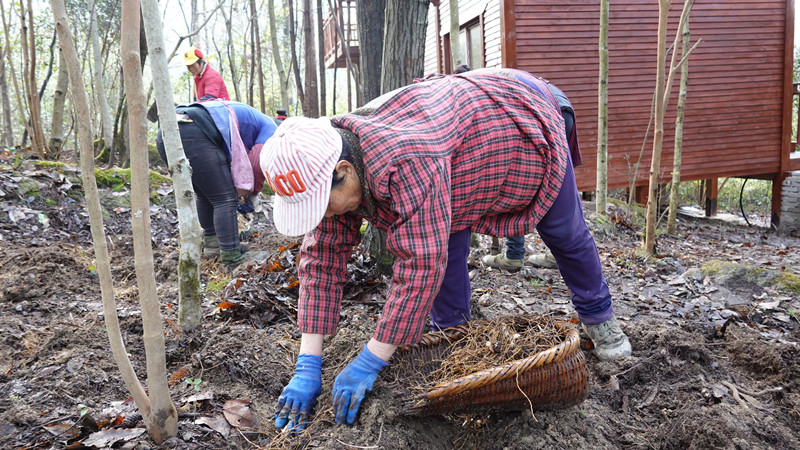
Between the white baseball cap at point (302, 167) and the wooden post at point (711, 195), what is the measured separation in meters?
11.9

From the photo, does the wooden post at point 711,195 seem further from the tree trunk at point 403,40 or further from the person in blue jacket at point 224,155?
the person in blue jacket at point 224,155

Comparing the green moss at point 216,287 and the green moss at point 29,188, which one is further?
the green moss at point 29,188

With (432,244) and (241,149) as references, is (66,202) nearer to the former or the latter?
(241,149)

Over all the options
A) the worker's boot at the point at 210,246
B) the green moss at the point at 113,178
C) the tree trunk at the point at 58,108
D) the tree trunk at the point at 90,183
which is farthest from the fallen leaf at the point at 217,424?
the tree trunk at the point at 58,108

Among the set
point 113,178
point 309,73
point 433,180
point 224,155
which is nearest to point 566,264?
point 433,180

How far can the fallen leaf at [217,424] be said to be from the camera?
2.08 m

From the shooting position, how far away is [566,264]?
268 centimetres

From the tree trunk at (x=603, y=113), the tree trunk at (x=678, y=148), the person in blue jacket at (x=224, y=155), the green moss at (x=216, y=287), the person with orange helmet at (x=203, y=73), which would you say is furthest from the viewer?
the tree trunk at (x=678, y=148)

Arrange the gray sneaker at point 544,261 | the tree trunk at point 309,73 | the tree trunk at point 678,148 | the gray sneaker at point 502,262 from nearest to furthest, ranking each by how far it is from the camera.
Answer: the gray sneaker at point 502,262
the gray sneaker at point 544,261
the tree trunk at point 678,148
the tree trunk at point 309,73

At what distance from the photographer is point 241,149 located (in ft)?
14.2

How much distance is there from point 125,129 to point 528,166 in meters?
7.93

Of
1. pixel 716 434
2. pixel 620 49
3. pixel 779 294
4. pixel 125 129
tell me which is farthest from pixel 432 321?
pixel 620 49

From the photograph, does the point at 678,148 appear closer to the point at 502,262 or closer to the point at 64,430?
the point at 502,262

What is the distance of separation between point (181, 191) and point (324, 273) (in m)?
1.18
